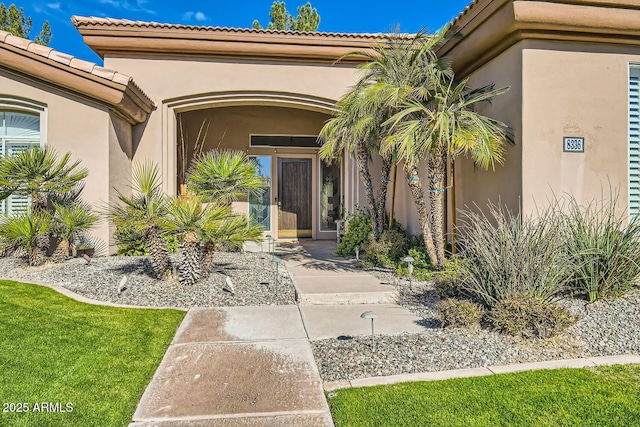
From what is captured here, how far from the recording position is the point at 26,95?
8.48 metres

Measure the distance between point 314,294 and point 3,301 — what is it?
401 cm

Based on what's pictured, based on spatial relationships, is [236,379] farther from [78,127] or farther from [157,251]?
[78,127]

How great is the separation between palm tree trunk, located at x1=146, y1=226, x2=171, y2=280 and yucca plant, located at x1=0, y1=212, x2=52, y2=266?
2180 millimetres

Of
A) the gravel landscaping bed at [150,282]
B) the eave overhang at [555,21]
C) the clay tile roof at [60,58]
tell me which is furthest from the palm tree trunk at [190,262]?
the eave overhang at [555,21]

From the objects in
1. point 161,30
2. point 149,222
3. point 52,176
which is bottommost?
point 149,222

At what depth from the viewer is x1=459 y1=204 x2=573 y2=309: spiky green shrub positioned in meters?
4.86

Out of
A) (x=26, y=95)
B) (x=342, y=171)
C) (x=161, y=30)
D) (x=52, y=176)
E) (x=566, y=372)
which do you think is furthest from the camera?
(x=342, y=171)

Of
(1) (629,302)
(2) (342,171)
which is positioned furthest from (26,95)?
(1) (629,302)

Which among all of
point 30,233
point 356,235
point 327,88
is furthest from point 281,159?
point 30,233

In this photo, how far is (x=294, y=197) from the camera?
1364cm

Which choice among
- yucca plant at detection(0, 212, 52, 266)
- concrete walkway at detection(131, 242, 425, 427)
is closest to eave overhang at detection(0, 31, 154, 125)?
yucca plant at detection(0, 212, 52, 266)

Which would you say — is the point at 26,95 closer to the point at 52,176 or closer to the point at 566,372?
the point at 52,176

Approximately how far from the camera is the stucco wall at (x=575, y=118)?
7082mm

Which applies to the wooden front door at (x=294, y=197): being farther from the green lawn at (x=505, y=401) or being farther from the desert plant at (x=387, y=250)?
the green lawn at (x=505, y=401)
